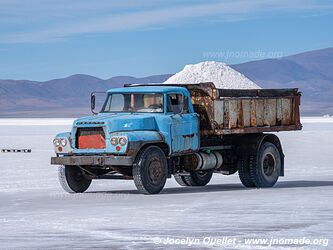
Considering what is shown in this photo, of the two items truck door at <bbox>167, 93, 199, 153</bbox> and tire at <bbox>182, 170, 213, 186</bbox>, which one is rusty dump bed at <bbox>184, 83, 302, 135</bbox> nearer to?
truck door at <bbox>167, 93, 199, 153</bbox>

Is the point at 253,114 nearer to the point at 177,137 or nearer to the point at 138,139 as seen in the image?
the point at 177,137

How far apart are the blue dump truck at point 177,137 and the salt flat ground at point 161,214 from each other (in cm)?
48

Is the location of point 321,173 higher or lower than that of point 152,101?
lower

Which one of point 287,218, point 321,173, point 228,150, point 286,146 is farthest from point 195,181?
point 286,146

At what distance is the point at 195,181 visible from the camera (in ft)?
74.4

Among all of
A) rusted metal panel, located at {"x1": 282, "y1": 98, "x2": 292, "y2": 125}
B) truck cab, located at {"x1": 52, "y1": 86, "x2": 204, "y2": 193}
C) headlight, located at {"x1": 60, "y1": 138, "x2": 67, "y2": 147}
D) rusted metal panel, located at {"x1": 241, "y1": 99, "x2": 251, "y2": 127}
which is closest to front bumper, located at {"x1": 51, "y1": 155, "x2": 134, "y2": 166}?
truck cab, located at {"x1": 52, "y1": 86, "x2": 204, "y2": 193}

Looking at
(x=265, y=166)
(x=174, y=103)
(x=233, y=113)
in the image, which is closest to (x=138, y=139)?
(x=174, y=103)

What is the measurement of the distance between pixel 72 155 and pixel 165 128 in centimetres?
202

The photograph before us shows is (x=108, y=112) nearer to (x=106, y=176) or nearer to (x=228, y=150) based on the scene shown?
(x=106, y=176)

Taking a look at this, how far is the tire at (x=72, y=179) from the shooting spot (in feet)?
66.9

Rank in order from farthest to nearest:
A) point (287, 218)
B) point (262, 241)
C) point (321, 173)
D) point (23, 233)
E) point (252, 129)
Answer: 1. point (321, 173)
2. point (252, 129)
3. point (287, 218)
4. point (23, 233)
5. point (262, 241)

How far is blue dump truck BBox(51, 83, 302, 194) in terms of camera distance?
62.8ft

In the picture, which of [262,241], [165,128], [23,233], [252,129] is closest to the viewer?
[262,241]

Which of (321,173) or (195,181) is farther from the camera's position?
(321,173)
